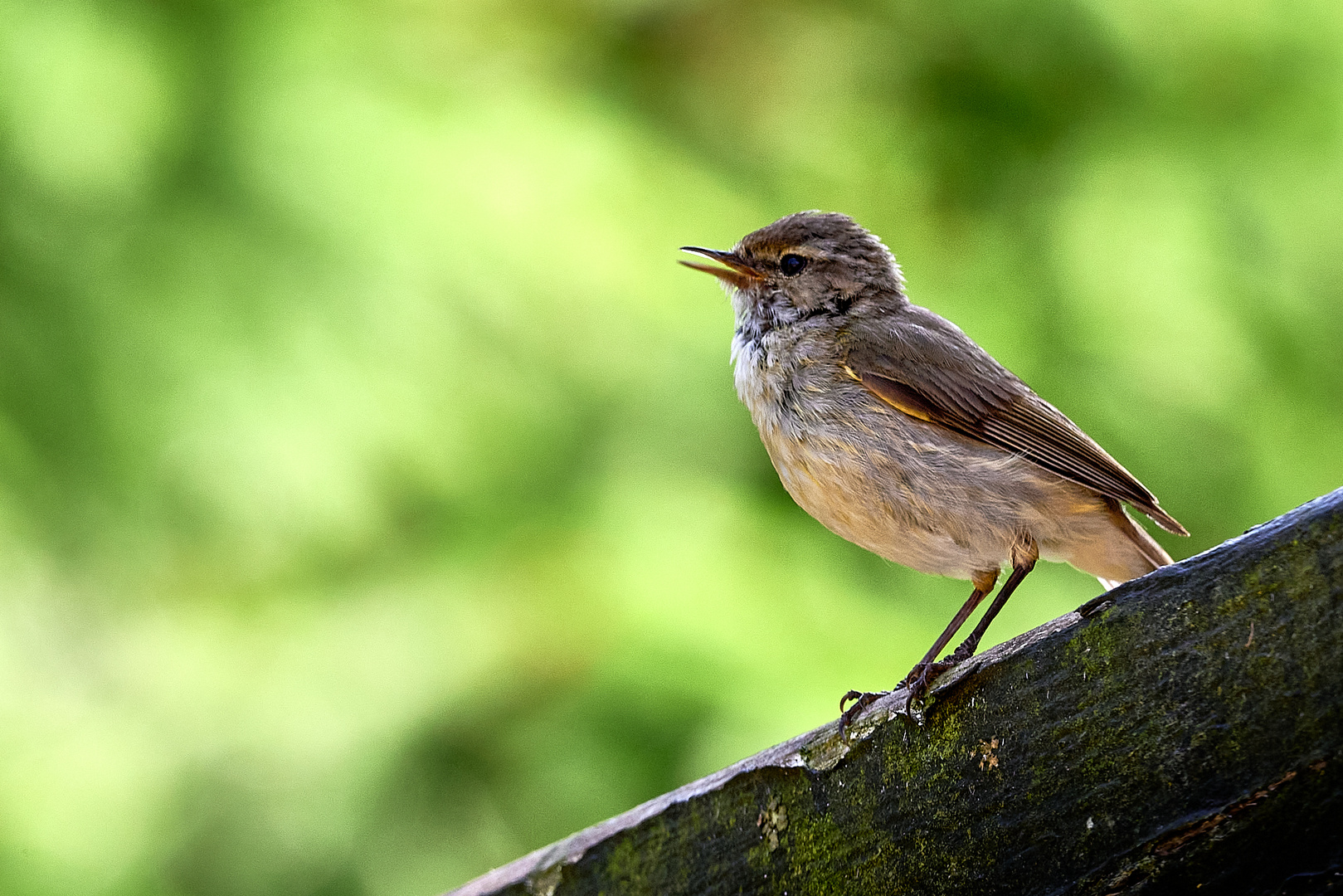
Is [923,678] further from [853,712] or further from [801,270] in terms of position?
[801,270]

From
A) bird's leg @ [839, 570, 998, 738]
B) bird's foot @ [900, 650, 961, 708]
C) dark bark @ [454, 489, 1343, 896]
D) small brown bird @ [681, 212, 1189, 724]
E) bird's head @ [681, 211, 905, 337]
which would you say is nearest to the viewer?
dark bark @ [454, 489, 1343, 896]

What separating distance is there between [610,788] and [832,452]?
4.63 ft

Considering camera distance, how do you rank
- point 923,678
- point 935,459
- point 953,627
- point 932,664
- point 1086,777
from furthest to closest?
point 953,627
point 935,459
point 932,664
point 923,678
point 1086,777

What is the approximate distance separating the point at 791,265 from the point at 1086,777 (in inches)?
85.9

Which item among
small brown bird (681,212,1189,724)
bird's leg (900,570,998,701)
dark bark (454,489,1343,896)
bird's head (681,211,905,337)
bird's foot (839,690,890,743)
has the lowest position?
dark bark (454,489,1343,896)

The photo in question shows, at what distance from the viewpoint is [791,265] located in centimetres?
347

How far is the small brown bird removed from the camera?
9.36ft

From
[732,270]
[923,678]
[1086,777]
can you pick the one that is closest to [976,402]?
[732,270]

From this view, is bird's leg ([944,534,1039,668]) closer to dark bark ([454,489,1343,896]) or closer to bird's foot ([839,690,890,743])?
bird's foot ([839,690,890,743])

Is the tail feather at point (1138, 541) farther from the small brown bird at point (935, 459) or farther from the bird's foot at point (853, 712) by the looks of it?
the bird's foot at point (853, 712)

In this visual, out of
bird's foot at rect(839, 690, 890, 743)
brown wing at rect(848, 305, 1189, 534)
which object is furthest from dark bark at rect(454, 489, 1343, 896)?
brown wing at rect(848, 305, 1189, 534)

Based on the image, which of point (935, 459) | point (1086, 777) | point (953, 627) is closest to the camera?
point (1086, 777)

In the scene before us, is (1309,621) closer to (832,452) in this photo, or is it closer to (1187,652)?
(1187,652)

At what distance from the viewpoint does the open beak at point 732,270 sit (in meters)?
3.46
